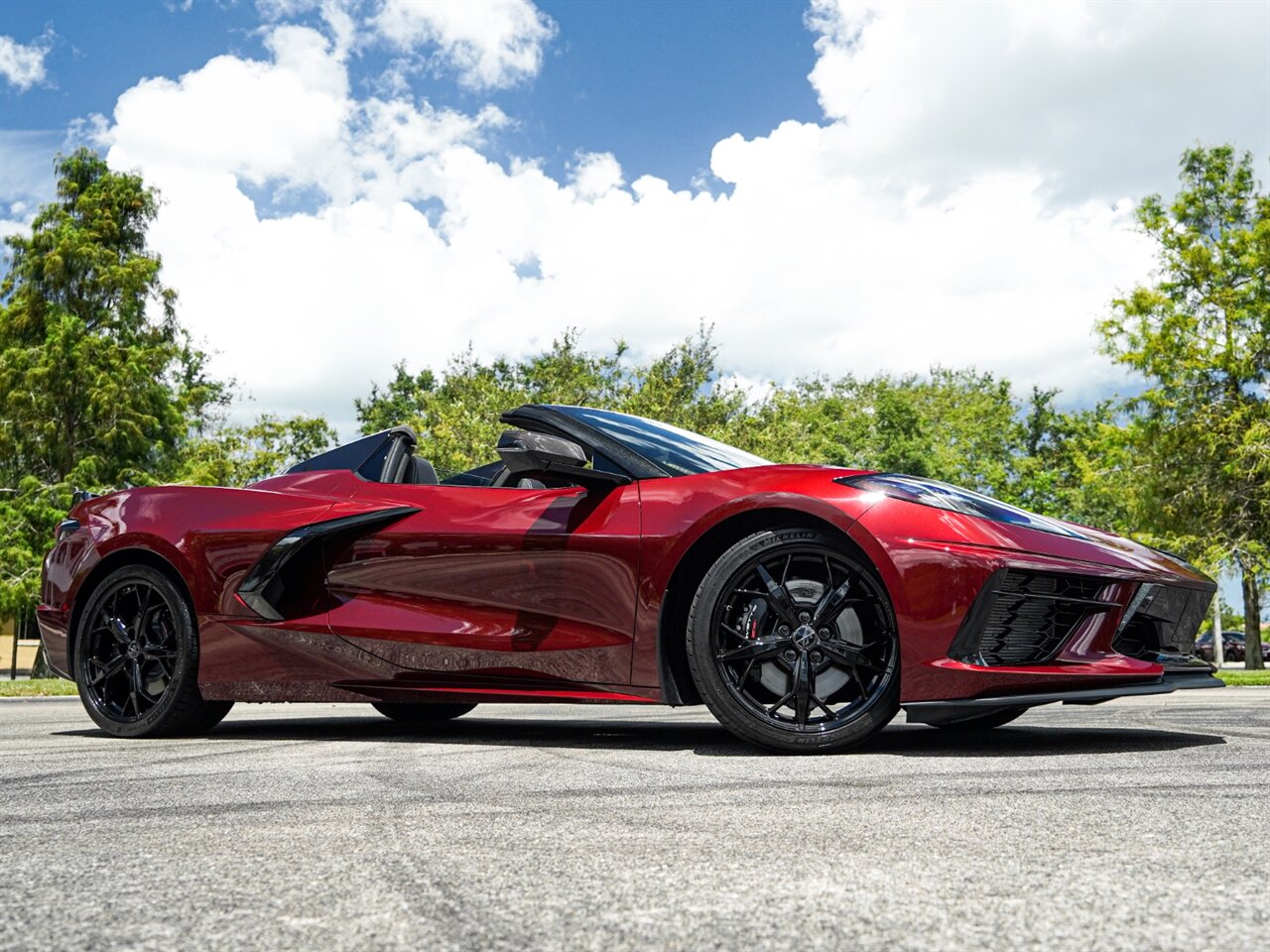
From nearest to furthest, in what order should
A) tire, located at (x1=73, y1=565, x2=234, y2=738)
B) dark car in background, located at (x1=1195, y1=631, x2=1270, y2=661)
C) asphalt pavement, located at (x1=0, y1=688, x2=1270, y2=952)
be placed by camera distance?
asphalt pavement, located at (x1=0, y1=688, x2=1270, y2=952) < tire, located at (x1=73, y1=565, x2=234, y2=738) < dark car in background, located at (x1=1195, y1=631, x2=1270, y2=661)

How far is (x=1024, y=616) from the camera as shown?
384cm

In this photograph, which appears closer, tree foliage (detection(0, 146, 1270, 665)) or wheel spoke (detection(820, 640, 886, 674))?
wheel spoke (detection(820, 640, 886, 674))

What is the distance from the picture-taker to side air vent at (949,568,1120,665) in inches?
149

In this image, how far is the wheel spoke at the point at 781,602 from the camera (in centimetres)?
399

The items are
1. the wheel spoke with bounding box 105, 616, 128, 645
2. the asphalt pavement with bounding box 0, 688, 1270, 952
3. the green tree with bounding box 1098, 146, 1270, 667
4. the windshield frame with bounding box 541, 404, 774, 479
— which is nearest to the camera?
the asphalt pavement with bounding box 0, 688, 1270, 952

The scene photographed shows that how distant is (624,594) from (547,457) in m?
0.55

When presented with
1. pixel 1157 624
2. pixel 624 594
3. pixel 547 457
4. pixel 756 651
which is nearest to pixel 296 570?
pixel 547 457

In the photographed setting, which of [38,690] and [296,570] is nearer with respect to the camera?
[296,570]

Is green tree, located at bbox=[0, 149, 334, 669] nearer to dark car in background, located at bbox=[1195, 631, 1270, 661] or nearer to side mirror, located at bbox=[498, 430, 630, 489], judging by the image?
side mirror, located at bbox=[498, 430, 630, 489]

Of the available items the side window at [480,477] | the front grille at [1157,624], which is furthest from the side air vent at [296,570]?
the front grille at [1157,624]

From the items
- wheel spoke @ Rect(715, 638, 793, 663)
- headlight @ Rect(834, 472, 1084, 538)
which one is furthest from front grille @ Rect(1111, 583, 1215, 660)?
wheel spoke @ Rect(715, 638, 793, 663)

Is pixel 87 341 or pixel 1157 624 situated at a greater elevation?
pixel 87 341

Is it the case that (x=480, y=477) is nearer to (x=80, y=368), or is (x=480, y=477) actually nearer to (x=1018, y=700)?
(x=1018, y=700)

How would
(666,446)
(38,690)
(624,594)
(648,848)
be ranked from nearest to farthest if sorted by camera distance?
(648,848), (624,594), (666,446), (38,690)
